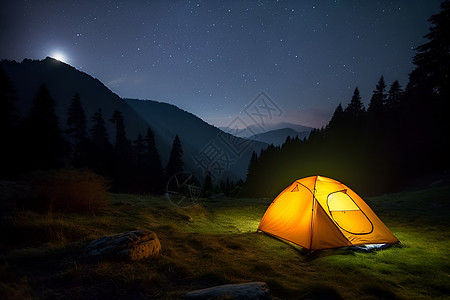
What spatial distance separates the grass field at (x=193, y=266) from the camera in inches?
127

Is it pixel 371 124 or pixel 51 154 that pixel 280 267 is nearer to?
pixel 51 154

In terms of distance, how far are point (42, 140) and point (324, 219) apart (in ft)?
91.2

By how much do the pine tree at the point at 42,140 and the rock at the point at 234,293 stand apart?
26.0 m

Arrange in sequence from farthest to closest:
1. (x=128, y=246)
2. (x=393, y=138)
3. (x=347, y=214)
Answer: (x=393, y=138) → (x=347, y=214) → (x=128, y=246)

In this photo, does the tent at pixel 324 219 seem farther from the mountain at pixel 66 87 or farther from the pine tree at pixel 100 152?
the mountain at pixel 66 87

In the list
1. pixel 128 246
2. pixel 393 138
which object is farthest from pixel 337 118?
pixel 128 246

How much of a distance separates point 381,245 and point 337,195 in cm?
178

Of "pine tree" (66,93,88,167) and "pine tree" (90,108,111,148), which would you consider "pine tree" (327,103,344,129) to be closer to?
"pine tree" (90,108,111,148)

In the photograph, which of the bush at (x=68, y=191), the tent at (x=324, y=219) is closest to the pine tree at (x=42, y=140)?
the bush at (x=68, y=191)

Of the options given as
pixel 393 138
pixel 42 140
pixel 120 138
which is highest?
pixel 393 138

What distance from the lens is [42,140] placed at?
23.0 metres

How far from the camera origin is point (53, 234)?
4758mm

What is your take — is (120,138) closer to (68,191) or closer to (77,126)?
(77,126)

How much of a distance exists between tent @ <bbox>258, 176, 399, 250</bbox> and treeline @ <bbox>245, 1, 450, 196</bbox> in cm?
2600
